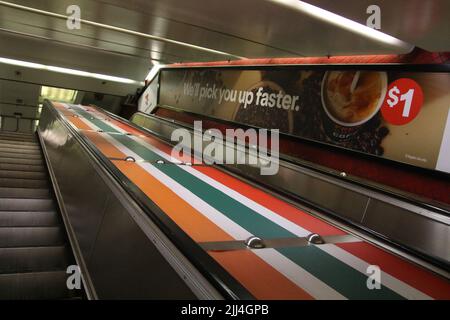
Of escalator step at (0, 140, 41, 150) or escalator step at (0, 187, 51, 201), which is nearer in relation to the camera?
escalator step at (0, 187, 51, 201)

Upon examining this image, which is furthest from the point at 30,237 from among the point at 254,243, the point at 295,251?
the point at 295,251

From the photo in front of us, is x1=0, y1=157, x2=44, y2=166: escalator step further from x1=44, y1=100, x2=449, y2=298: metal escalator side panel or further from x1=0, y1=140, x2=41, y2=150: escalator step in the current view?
x1=44, y1=100, x2=449, y2=298: metal escalator side panel

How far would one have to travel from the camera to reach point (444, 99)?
3916 millimetres

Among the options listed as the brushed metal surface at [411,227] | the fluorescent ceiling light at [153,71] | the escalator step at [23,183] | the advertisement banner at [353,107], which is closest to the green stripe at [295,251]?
the brushed metal surface at [411,227]

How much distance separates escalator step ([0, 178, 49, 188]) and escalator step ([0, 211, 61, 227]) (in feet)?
3.32

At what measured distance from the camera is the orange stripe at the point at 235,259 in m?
1.59

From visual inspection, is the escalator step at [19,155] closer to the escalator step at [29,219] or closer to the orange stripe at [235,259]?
the escalator step at [29,219]

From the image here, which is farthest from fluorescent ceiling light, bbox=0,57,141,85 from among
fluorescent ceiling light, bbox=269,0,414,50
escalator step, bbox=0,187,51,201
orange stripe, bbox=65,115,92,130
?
fluorescent ceiling light, bbox=269,0,414,50

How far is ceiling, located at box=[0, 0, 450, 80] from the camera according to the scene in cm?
323

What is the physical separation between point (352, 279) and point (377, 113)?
326cm

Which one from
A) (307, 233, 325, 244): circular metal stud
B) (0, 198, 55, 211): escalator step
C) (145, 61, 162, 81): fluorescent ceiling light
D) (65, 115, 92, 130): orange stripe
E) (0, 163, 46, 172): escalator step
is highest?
(145, 61, 162, 81): fluorescent ceiling light

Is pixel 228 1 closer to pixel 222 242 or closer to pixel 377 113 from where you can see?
pixel 377 113

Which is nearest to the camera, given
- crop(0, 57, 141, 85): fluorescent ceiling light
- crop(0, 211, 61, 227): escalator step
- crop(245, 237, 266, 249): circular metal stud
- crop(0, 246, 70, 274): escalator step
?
crop(245, 237, 266, 249): circular metal stud

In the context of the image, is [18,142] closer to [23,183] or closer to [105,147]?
[23,183]
